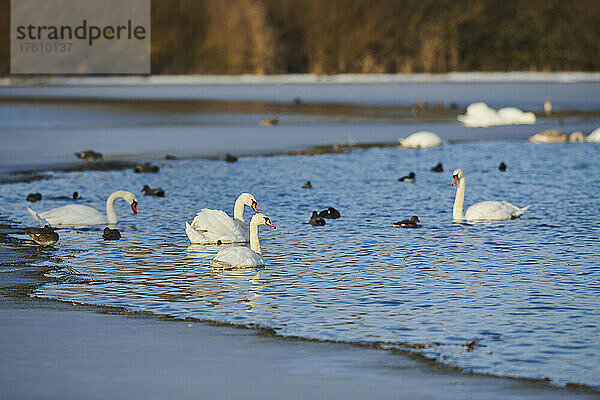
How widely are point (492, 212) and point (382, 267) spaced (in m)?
4.00

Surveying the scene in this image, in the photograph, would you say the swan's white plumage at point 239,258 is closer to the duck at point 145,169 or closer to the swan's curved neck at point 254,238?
the swan's curved neck at point 254,238

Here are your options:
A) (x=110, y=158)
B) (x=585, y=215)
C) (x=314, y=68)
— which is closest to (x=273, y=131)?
(x=110, y=158)

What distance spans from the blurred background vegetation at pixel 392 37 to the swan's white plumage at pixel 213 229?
4252 inches

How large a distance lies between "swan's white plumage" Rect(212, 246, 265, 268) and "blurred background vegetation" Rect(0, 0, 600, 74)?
109773 mm

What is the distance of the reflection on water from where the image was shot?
9242 mm

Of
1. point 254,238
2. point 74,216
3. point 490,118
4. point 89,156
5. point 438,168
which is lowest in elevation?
point 254,238

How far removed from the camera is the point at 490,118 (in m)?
37.2

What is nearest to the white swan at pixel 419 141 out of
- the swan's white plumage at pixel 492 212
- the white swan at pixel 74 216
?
the swan's white plumage at pixel 492 212

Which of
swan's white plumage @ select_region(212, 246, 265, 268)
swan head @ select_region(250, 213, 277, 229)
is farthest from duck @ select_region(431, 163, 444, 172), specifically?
swan's white plumage @ select_region(212, 246, 265, 268)

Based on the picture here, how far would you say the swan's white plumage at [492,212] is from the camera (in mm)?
15836

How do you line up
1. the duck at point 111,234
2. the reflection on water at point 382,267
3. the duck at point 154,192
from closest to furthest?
the reflection on water at point 382,267, the duck at point 111,234, the duck at point 154,192

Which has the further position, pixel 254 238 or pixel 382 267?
pixel 254 238

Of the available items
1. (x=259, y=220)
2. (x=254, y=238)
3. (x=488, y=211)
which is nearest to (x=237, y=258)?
(x=254, y=238)

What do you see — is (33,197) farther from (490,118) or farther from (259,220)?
(490,118)
